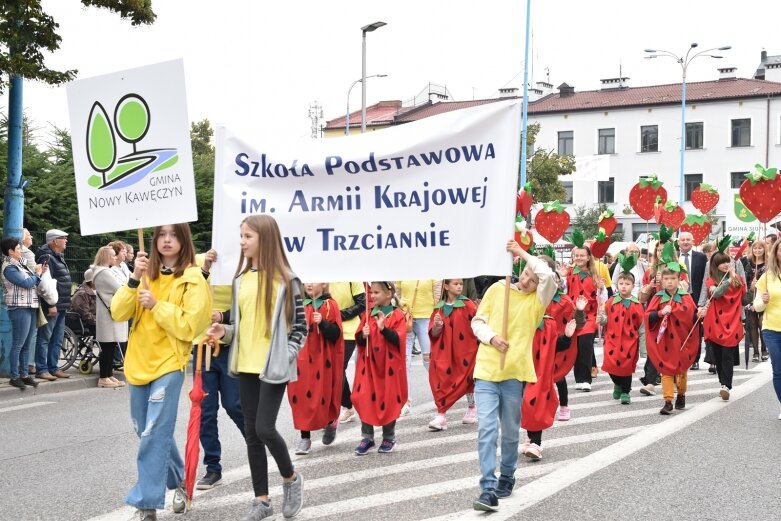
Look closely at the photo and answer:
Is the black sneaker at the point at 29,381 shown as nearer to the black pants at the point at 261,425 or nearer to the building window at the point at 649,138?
the black pants at the point at 261,425

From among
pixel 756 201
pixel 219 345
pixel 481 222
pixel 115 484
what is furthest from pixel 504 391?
pixel 756 201

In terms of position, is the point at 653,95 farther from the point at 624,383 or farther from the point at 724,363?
the point at 624,383

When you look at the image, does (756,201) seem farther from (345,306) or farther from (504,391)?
(504,391)

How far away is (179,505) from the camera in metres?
5.82

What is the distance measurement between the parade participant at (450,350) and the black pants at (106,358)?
511 centimetres

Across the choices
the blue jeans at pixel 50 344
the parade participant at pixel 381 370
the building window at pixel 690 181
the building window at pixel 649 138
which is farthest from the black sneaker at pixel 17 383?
the building window at pixel 649 138

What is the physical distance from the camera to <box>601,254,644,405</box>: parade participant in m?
10.4

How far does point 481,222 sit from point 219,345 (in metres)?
1.95

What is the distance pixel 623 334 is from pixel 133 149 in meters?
6.38

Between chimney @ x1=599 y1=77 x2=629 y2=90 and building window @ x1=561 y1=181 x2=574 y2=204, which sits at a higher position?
chimney @ x1=599 y1=77 x2=629 y2=90

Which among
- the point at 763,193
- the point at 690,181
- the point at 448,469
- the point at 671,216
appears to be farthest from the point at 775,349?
the point at 690,181

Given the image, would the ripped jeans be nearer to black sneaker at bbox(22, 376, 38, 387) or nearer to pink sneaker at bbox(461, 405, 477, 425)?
pink sneaker at bbox(461, 405, 477, 425)

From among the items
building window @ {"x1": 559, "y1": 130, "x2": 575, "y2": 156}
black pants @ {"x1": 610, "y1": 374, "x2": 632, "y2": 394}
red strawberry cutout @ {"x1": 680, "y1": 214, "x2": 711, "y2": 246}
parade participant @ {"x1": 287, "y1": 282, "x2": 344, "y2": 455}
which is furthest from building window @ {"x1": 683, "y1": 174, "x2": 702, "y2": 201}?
parade participant @ {"x1": 287, "y1": 282, "x2": 344, "y2": 455}

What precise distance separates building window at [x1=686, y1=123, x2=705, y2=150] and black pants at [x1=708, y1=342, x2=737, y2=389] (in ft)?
153
